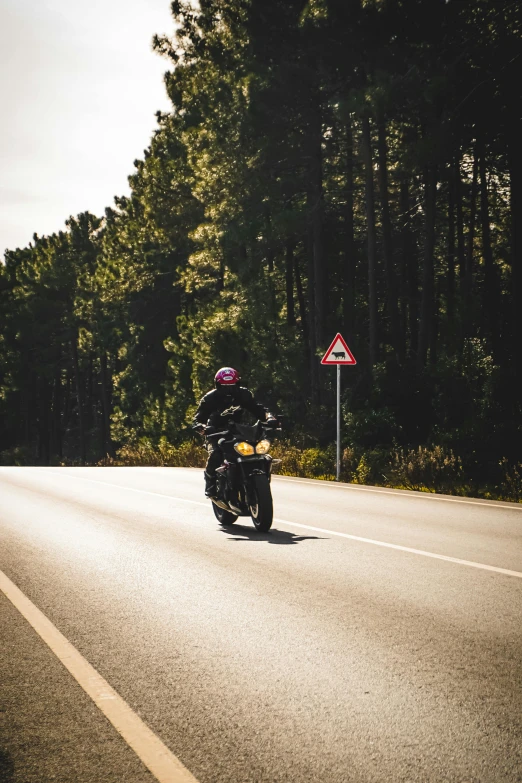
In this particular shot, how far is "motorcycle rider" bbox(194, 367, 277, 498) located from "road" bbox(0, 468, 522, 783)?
83 centimetres

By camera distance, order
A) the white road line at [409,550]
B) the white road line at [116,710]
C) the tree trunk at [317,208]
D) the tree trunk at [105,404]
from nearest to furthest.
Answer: the white road line at [116,710] → the white road line at [409,550] → the tree trunk at [317,208] → the tree trunk at [105,404]

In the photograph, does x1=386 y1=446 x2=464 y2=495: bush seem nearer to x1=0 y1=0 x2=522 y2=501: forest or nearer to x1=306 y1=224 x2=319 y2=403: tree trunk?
x1=0 y1=0 x2=522 y2=501: forest

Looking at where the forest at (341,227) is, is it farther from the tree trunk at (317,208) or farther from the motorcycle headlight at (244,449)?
the motorcycle headlight at (244,449)

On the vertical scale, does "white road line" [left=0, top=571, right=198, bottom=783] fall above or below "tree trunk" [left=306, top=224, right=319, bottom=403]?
below

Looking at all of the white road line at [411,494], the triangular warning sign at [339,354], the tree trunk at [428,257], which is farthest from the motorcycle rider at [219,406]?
the tree trunk at [428,257]

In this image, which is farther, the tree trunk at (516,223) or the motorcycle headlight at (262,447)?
the tree trunk at (516,223)

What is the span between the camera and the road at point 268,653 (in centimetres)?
380

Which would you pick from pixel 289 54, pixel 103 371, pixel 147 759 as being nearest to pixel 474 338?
pixel 289 54

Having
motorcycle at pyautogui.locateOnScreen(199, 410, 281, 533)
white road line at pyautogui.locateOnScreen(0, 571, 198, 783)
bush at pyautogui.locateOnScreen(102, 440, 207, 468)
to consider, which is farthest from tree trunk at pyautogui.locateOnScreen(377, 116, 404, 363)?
white road line at pyautogui.locateOnScreen(0, 571, 198, 783)

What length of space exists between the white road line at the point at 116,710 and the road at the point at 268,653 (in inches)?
0.9

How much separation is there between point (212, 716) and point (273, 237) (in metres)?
26.7

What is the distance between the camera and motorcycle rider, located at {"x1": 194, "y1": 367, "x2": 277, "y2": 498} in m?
11.5

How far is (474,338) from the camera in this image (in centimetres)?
2212

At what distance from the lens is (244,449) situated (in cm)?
1083
